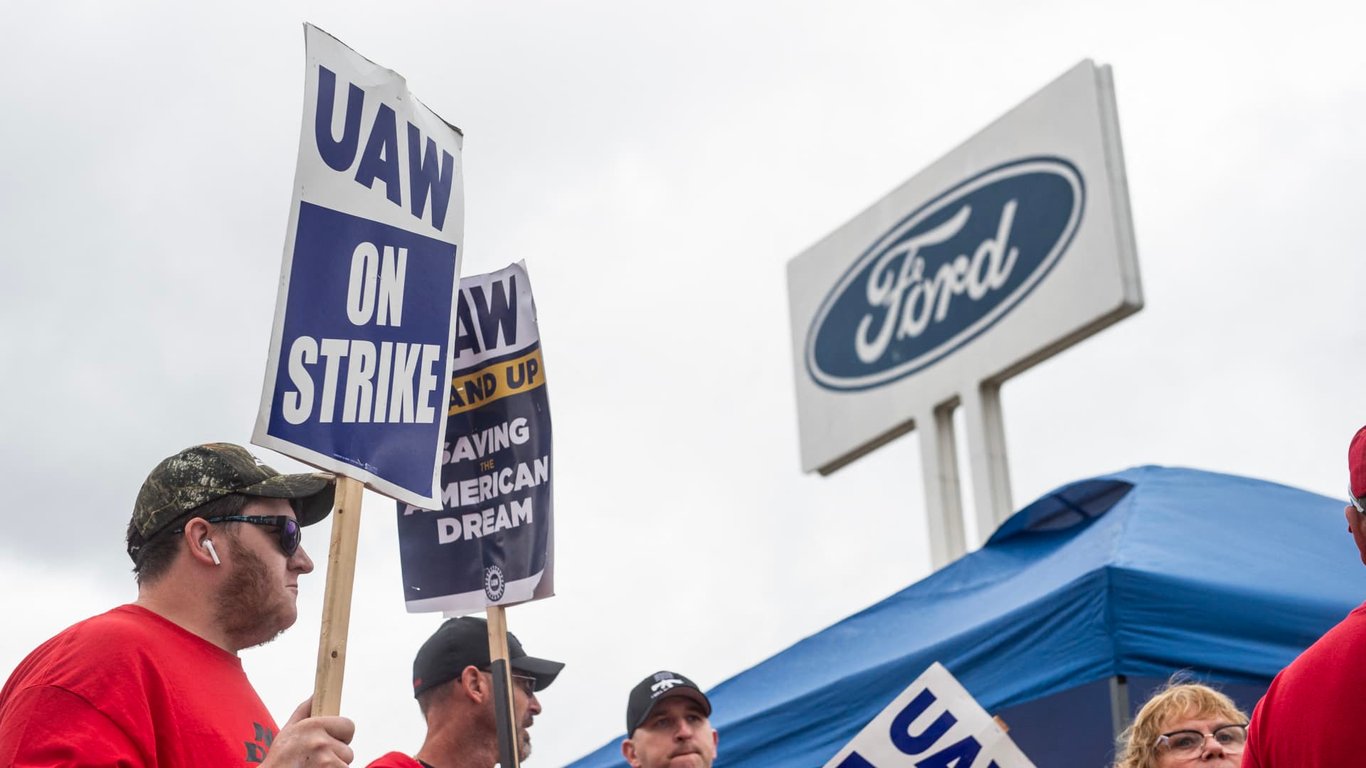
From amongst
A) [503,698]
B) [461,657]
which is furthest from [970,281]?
[503,698]

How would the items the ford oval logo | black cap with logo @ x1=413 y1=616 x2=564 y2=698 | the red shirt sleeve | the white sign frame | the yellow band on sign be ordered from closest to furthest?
1. the red shirt sleeve
2. the yellow band on sign
3. black cap with logo @ x1=413 y1=616 x2=564 y2=698
4. the white sign frame
5. the ford oval logo

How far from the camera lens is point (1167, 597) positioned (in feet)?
15.2

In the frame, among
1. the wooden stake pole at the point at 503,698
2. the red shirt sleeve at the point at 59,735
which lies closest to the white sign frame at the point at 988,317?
the wooden stake pole at the point at 503,698

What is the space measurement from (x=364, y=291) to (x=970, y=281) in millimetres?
8534

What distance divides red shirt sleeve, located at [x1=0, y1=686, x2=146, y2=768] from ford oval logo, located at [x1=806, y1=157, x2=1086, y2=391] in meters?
8.45

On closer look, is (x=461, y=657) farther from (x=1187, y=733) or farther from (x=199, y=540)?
(x=1187, y=733)

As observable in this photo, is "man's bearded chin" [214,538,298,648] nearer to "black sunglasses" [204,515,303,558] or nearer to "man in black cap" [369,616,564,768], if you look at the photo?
"black sunglasses" [204,515,303,558]

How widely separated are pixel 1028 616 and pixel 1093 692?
0.69 meters

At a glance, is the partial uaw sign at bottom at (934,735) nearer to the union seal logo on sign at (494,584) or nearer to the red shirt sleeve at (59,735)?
the union seal logo on sign at (494,584)

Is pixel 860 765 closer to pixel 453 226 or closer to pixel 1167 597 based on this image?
pixel 1167 597

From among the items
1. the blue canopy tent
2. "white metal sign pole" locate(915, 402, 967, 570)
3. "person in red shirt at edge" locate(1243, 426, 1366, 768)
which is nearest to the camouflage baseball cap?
"person in red shirt at edge" locate(1243, 426, 1366, 768)

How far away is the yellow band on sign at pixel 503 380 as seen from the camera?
4.05 m

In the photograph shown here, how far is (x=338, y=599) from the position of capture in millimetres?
2496

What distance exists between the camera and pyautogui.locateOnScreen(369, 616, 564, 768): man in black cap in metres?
4.24
